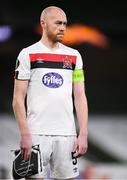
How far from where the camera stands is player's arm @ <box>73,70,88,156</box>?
3.76 meters

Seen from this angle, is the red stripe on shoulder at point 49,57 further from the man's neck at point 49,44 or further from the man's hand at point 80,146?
the man's hand at point 80,146

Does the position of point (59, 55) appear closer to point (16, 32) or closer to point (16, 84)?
point (16, 84)

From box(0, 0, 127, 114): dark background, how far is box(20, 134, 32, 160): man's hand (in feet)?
14.8

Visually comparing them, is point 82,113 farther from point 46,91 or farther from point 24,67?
point 24,67

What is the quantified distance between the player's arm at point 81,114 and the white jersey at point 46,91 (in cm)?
6

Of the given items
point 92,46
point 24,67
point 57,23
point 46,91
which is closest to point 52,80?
point 46,91

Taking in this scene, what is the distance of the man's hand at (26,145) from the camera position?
365cm

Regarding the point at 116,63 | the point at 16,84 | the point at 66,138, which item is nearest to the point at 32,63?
the point at 16,84

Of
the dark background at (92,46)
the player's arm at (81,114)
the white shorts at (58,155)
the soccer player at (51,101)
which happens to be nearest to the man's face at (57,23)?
the soccer player at (51,101)

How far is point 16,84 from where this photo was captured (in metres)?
3.76

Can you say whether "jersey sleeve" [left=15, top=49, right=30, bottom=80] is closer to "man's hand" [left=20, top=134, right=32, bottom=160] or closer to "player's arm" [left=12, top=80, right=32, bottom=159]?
"player's arm" [left=12, top=80, right=32, bottom=159]

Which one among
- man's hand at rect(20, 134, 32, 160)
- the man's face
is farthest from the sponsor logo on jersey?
man's hand at rect(20, 134, 32, 160)

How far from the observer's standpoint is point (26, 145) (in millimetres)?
3662

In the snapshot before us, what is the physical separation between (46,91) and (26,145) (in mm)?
322
